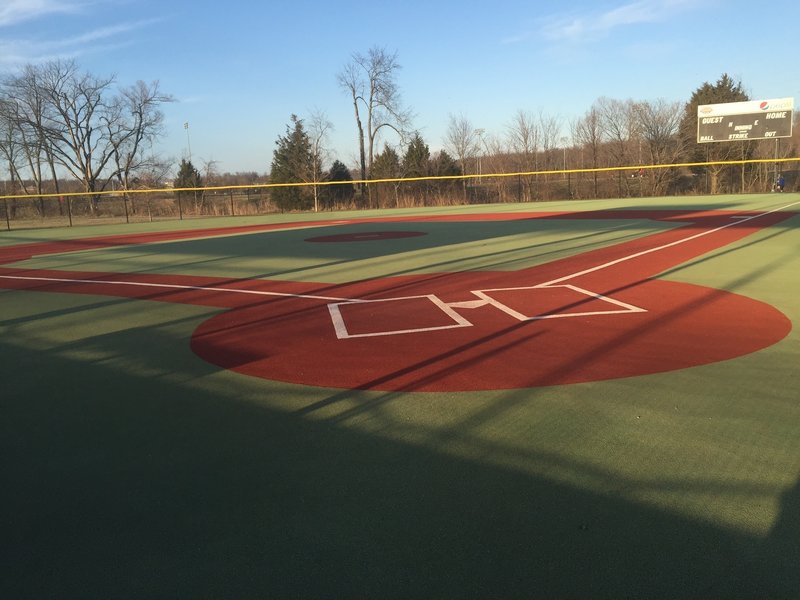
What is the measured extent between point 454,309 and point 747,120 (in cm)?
4137

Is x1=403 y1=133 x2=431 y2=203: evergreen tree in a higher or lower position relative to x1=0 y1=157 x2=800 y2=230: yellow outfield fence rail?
higher

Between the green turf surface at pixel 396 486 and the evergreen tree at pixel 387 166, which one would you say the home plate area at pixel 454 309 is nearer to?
the green turf surface at pixel 396 486

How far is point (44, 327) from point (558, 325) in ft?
23.7

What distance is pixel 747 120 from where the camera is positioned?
39.7m

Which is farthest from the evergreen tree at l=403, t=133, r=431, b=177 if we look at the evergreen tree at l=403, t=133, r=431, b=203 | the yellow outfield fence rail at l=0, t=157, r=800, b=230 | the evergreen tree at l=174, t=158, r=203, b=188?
the evergreen tree at l=174, t=158, r=203, b=188

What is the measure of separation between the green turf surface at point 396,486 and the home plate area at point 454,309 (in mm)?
2108

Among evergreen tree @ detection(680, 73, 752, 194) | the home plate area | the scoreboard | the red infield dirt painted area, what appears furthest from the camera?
evergreen tree @ detection(680, 73, 752, 194)

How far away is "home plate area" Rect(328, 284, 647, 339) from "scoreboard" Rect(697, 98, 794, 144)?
127 ft

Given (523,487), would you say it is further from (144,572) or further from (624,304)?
(624,304)

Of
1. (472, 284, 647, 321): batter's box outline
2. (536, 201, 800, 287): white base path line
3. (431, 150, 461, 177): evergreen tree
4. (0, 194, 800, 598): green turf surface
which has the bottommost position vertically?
(0, 194, 800, 598): green turf surface

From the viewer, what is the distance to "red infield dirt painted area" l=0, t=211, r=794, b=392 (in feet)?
Result: 18.2

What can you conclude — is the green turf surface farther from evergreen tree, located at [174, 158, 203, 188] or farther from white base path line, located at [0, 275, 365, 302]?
evergreen tree, located at [174, 158, 203, 188]

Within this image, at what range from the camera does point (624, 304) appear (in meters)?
8.00

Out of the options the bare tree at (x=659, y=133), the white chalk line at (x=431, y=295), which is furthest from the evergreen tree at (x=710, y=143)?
the white chalk line at (x=431, y=295)
